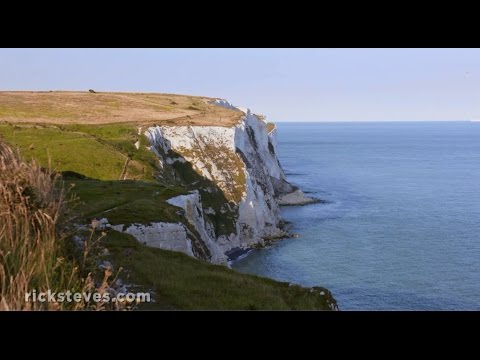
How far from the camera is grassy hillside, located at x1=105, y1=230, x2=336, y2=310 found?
14.2 meters

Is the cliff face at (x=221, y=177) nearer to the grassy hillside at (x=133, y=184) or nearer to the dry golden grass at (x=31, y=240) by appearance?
the grassy hillside at (x=133, y=184)

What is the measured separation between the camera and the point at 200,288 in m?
15.5

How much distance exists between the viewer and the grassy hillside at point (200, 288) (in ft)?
46.8

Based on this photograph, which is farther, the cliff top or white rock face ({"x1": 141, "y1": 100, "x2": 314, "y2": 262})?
the cliff top

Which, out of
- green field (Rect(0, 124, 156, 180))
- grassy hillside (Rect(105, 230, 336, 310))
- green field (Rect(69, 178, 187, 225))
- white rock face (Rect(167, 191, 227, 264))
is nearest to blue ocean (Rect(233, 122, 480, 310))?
white rock face (Rect(167, 191, 227, 264))

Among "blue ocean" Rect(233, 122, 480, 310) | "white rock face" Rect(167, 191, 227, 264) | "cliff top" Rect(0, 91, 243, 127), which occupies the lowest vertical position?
"blue ocean" Rect(233, 122, 480, 310)

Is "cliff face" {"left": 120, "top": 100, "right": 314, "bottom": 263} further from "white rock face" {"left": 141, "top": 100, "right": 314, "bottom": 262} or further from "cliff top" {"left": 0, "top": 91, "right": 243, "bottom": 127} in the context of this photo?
"cliff top" {"left": 0, "top": 91, "right": 243, "bottom": 127}

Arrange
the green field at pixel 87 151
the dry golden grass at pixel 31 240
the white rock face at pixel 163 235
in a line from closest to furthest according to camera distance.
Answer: the dry golden grass at pixel 31 240
the white rock face at pixel 163 235
the green field at pixel 87 151

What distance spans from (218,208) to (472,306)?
39.6 m

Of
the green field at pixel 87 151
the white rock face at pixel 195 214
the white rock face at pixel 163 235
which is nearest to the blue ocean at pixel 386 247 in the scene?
the white rock face at pixel 195 214

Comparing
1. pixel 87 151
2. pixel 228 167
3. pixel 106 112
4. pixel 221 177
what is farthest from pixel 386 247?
pixel 106 112

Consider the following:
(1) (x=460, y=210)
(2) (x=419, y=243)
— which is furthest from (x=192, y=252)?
(1) (x=460, y=210)

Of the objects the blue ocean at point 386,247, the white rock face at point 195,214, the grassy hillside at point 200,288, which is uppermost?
the grassy hillside at point 200,288

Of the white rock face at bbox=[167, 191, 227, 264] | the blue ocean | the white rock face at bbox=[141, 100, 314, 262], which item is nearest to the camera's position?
the white rock face at bbox=[167, 191, 227, 264]
